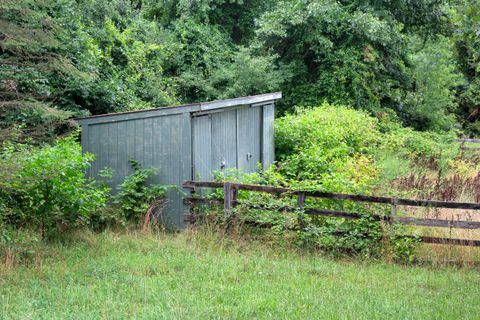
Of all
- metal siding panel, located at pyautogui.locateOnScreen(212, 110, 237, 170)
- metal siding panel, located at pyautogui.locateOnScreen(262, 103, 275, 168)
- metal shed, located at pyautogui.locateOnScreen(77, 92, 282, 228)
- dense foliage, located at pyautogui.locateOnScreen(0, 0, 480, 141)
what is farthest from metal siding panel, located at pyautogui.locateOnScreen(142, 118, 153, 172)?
metal siding panel, located at pyautogui.locateOnScreen(262, 103, 275, 168)

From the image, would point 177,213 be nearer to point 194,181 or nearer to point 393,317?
point 194,181

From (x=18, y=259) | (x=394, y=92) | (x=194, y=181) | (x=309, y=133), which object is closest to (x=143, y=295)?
(x=18, y=259)

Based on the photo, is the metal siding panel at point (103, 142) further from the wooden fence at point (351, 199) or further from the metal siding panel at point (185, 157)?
the wooden fence at point (351, 199)

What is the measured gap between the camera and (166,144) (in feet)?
37.7

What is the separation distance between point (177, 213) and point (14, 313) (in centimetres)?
540

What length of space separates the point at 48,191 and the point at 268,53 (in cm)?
1523

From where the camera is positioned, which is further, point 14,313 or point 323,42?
point 323,42

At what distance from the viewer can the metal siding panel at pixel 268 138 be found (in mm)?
15367

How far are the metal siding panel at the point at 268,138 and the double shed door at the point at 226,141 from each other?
0.13m

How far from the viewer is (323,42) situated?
22406 millimetres

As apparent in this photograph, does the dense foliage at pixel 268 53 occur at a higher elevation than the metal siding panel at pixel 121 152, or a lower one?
higher

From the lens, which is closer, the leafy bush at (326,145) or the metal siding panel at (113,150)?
the metal siding panel at (113,150)

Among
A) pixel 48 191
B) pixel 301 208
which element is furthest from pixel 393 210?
pixel 48 191

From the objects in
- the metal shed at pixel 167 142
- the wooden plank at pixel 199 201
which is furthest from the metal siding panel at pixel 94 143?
the wooden plank at pixel 199 201
